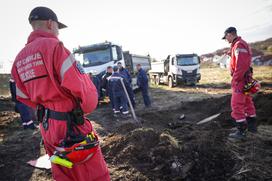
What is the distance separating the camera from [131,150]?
4027 mm

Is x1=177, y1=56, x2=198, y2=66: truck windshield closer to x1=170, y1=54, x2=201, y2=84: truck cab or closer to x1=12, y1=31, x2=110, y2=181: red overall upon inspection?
x1=170, y1=54, x2=201, y2=84: truck cab

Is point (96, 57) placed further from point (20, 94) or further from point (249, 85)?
point (20, 94)

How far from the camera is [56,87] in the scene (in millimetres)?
1767

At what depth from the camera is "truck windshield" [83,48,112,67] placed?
37.9 ft

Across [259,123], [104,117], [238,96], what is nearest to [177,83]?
[104,117]

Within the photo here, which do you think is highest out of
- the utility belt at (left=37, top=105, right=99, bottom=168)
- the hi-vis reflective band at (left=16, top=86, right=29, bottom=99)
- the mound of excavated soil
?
the hi-vis reflective band at (left=16, top=86, right=29, bottom=99)

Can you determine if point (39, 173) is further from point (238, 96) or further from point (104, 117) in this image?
point (104, 117)

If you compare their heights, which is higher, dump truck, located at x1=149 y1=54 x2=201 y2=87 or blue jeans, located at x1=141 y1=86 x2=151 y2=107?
dump truck, located at x1=149 y1=54 x2=201 y2=87

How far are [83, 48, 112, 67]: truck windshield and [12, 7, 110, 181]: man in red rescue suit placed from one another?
9617 millimetres

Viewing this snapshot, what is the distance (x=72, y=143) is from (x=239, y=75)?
365 cm

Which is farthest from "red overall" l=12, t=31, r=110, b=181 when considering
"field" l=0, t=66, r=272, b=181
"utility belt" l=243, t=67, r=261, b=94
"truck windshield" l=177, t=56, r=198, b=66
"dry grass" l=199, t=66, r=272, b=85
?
"dry grass" l=199, t=66, r=272, b=85

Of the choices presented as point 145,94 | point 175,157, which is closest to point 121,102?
point 145,94

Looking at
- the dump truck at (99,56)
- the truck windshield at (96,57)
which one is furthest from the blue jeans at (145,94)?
the truck windshield at (96,57)

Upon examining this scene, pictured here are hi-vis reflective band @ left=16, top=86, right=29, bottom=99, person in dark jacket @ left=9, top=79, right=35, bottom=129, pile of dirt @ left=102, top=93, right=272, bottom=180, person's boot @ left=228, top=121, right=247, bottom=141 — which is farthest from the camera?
person in dark jacket @ left=9, top=79, right=35, bottom=129
